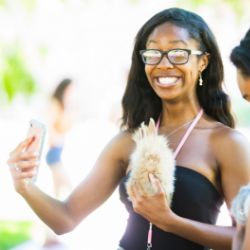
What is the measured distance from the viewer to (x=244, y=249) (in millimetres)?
1913

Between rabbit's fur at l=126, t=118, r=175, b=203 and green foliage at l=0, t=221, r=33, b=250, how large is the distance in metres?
4.38

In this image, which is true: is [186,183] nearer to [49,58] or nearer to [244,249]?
[244,249]

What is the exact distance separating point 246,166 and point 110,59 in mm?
5957

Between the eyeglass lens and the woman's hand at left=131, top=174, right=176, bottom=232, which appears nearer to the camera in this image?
the woman's hand at left=131, top=174, right=176, bottom=232

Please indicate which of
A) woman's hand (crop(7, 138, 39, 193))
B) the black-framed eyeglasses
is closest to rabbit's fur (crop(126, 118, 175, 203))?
the black-framed eyeglasses

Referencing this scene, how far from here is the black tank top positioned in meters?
2.43

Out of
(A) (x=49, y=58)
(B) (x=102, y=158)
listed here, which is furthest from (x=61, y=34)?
(B) (x=102, y=158)

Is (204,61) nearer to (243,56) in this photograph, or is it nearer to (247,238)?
(243,56)

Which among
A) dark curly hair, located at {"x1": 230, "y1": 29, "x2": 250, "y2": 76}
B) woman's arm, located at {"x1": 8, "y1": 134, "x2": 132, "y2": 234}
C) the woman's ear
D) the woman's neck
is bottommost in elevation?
woman's arm, located at {"x1": 8, "y1": 134, "x2": 132, "y2": 234}

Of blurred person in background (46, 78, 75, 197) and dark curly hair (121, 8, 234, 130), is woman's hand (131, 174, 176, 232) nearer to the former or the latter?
dark curly hair (121, 8, 234, 130)

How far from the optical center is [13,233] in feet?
23.1

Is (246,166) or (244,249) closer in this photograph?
(244,249)

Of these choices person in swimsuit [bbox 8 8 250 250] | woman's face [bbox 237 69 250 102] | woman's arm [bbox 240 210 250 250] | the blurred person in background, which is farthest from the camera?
the blurred person in background

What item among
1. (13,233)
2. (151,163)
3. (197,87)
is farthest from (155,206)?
(13,233)
